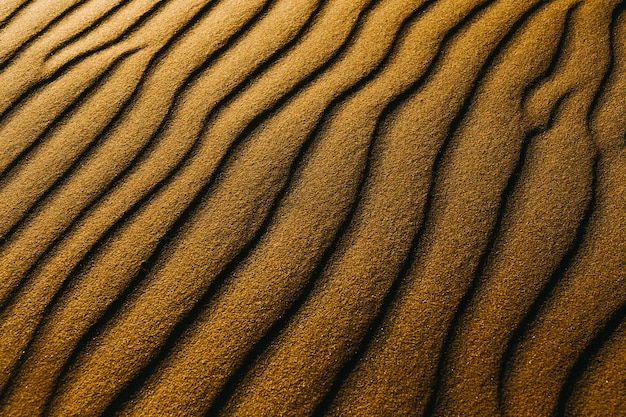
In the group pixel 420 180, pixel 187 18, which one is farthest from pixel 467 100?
pixel 187 18

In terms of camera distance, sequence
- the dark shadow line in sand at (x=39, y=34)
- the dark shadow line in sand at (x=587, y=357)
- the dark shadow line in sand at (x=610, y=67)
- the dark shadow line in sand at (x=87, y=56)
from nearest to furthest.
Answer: the dark shadow line in sand at (x=587, y=357) < the dark shadow line in sand at (x=610, y=67) < the dark shadow line in sand at (x=87, y=56) < the dark shadow line in sand at (x=39, y=34)

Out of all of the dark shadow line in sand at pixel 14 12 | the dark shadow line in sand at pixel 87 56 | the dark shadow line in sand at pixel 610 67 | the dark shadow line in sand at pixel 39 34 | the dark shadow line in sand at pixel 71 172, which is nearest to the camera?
the dark shadow line in sand at pixel 71 172

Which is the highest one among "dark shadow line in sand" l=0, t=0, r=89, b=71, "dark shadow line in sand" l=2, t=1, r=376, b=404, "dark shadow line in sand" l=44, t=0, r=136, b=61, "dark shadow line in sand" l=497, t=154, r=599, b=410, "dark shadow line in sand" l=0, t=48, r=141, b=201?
"dark shadow line in sand" l=0, t=0, r=89, b=71

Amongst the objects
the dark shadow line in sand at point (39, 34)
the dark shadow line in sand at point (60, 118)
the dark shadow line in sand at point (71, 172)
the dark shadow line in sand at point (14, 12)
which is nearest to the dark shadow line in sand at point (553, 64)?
the dark shadow line in sand at point (71, 172)

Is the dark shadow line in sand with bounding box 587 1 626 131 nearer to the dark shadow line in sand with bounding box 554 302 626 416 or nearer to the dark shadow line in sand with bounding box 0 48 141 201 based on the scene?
the dark shadow line in sand with bounding box 554 302 626 416

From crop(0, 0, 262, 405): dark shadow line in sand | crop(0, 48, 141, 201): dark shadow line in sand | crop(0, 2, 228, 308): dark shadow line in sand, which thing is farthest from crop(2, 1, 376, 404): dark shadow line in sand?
crop(0, 48, 141, 201): dark shadow line in sand

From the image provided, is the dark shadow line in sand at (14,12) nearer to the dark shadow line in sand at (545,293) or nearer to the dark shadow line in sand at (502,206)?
the dark shadow line in sand at (502,206)

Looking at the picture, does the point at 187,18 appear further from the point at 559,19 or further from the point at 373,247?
the point at 559,19

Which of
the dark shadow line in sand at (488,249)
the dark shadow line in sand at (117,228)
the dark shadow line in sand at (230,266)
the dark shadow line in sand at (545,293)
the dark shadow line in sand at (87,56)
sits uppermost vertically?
the dark shadow line in sand at (87,56)
